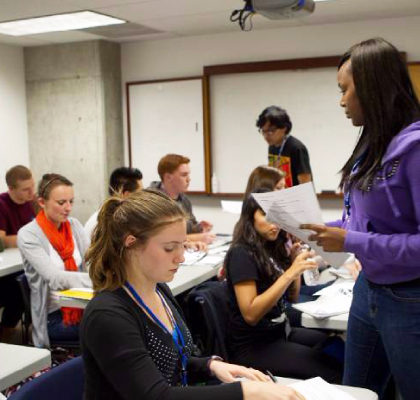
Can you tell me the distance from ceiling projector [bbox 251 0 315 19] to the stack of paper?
7.07ft

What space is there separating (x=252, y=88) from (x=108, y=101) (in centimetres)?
164

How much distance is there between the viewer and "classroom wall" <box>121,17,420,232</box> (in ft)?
16.8

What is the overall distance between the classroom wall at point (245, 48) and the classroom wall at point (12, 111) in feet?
4.00

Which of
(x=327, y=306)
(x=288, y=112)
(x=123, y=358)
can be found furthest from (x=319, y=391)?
(x=288, y=112)

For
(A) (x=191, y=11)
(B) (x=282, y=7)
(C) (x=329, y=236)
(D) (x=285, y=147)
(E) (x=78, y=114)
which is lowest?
(C) (x=329, y=236)

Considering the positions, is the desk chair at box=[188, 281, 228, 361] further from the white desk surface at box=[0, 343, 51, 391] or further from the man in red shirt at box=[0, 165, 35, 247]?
the man in red shirt at box=[0, 165, 35, 247]

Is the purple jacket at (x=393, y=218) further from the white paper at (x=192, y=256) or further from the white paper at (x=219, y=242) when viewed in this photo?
the white paper at (x=219, y=242)

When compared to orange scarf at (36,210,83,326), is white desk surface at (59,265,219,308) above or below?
below

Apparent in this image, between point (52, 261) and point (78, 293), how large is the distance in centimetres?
45

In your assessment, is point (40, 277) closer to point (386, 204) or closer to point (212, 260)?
point (212, 260)

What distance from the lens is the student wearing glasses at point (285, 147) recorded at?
171 inches

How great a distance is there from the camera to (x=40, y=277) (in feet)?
9.62

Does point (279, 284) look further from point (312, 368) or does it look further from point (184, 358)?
Answer: point (184, 358)

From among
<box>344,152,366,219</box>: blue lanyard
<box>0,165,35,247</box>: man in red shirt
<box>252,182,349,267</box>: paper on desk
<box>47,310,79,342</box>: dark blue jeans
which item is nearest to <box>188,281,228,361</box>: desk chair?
<box>252,182,349,267</box>: paper on desk
